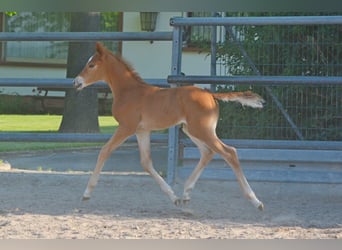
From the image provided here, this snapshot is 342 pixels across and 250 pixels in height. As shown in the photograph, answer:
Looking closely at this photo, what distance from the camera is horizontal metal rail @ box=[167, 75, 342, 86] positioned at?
7480 mm

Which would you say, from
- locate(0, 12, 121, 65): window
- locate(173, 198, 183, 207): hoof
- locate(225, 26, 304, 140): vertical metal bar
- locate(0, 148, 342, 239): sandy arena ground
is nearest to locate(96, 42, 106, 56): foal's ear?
locate(0, 148, 342, 239): sandy arena ground

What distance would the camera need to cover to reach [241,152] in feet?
26.2

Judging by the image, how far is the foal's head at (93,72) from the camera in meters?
7.07

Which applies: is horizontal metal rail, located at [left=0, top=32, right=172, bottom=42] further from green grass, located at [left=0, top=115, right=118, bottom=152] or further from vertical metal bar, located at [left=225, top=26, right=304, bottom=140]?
green grass, located at [left=0, top=115, right=118, bottom=152]

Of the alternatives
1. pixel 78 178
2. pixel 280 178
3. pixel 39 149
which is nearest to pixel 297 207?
pixel 280 178

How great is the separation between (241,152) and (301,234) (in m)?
2.58

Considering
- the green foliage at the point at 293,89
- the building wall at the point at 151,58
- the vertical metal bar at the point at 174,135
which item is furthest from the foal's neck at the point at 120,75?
the building wall at the point at 151,58

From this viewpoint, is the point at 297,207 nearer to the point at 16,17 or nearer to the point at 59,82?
the point at 59,82

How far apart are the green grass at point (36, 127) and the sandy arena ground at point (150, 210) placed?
4.39 meters

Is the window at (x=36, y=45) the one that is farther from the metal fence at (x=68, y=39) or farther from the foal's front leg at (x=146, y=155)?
the foal's front leg at (x=146, y=155)

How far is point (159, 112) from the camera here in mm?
6801

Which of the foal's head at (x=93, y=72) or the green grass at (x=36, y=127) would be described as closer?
the foal's head at (x=93, y=72)

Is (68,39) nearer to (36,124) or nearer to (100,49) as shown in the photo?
(100,49)

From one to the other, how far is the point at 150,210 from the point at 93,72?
1.55 m
